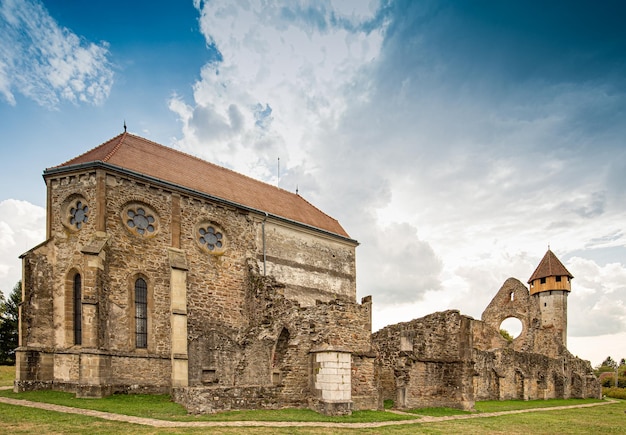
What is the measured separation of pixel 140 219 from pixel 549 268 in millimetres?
36303

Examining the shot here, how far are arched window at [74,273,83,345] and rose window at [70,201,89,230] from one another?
2033 mm

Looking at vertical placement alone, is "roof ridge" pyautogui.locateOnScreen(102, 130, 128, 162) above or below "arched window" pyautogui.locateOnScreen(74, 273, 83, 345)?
above

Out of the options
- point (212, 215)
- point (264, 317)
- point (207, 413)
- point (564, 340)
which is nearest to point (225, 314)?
point (264, 317)

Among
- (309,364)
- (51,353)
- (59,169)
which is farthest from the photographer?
(59,169)

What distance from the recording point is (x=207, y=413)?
13422 mm

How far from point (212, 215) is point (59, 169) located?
653 cm

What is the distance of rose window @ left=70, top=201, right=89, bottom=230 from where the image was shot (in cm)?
1917

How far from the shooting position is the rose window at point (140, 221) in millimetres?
19828

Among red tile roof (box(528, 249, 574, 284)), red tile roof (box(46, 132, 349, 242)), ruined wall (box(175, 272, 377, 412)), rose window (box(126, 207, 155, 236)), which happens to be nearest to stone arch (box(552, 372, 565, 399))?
red tile roof (box(528, 249, 574, 284))

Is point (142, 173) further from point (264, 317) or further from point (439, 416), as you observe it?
point (439, 416)

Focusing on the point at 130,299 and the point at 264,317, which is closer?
the point at 130,299

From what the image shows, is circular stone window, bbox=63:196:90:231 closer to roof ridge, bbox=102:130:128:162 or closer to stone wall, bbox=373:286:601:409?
roof ridge, bbox=102:130:128:162

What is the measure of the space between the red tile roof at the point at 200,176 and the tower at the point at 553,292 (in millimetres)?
21984

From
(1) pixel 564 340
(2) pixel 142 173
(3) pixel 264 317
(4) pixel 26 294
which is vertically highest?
(2) pixel 142 173
